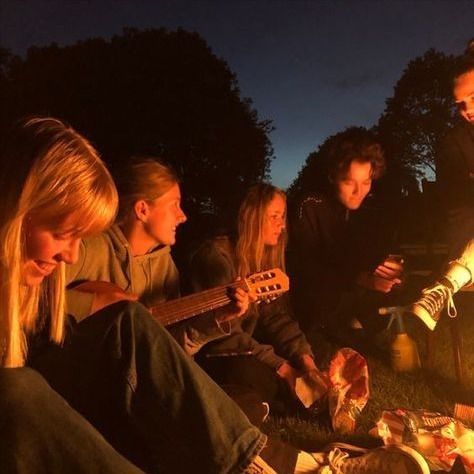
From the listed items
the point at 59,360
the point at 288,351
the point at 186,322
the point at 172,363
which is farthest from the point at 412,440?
the point at 59,360

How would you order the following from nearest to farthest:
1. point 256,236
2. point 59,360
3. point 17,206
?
point 17,206 → point 59,360 → point 256,236

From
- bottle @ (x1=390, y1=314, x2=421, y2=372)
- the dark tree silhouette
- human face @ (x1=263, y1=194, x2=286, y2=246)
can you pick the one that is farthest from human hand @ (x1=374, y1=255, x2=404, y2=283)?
the dark tree silhouette

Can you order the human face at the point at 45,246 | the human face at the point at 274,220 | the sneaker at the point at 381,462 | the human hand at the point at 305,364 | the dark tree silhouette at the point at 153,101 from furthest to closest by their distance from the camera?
1. the dark tree silhouette at the point at 153,101
2. the human face at the point at 274,220
3. the human hand at the point at 305,364
4. the sneaker at the point at 381,462
5. the human face at the point at 45,246

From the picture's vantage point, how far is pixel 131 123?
18266 millimetres

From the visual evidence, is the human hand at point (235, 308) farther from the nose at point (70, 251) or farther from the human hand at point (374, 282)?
the human hand at point (374, 282)

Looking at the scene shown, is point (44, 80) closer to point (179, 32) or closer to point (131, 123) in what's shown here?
point (131, 123)

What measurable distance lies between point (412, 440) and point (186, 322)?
144 centimetres

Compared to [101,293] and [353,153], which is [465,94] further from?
[101,293]

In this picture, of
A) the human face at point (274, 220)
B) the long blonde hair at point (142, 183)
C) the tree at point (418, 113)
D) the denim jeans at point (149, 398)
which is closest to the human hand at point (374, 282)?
the human face at point (274, 220)

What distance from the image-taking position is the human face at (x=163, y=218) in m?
3.50

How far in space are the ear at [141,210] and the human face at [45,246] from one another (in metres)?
1.26

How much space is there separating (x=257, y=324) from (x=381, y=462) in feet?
5.33

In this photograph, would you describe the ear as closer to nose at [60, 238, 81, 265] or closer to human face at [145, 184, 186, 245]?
human face at [145, 184, 186, 245]

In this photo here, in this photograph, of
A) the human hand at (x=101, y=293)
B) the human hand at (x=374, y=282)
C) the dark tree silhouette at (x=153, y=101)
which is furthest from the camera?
the dark tree silhouette at (x=153, y=101)
